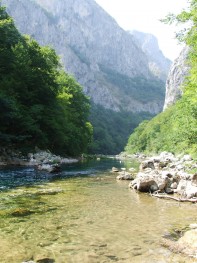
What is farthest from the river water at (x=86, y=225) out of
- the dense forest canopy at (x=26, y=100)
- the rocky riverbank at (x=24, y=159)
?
the dense forest canopy at (x=26, y=100)

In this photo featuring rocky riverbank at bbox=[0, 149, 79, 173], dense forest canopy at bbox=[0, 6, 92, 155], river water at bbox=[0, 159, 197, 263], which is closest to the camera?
river water at bbox=[0, 159, 197, 263]

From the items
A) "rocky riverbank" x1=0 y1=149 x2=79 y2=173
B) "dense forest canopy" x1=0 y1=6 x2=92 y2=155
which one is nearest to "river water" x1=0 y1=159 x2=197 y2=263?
"rocky riverbank" x1=0 y1=149 x2=79 y2=173

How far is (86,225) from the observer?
37.2 ft

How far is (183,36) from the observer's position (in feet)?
60.7

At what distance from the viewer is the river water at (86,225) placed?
27.7 feet

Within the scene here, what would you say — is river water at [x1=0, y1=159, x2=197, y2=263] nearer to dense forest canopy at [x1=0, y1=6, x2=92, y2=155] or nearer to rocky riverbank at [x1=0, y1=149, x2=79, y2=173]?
rocky riverbank at [x1=0, y1=149, x2=79, y2=173]

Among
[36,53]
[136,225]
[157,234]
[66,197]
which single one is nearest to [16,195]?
[66,197]

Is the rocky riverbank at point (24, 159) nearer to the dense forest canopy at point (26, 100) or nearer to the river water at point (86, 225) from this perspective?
the dense forest canopy at point (26, 100)

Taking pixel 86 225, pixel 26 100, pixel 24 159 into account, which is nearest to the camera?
pixel 86 225

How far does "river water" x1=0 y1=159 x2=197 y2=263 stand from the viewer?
8.45 meters

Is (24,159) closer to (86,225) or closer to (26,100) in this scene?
(26,100)

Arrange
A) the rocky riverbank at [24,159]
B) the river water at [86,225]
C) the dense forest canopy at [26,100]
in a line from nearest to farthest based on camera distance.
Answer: the river water at [86,225]
the rocky riverbank at [24,159]
the dense forest canopy at [26,100]

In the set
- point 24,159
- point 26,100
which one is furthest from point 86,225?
point 26,100

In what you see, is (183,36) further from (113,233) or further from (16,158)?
(16,158)
